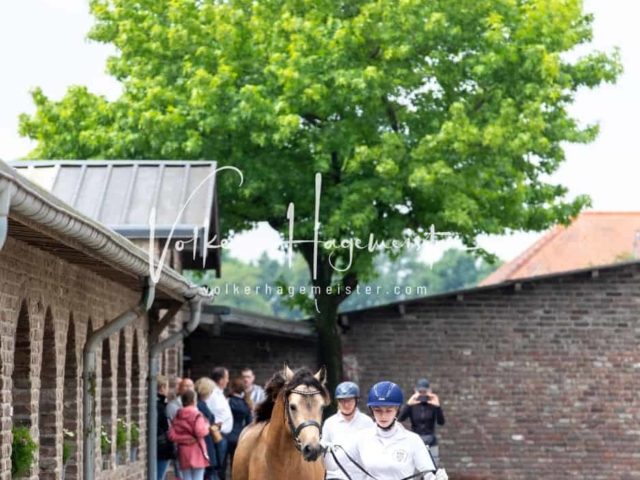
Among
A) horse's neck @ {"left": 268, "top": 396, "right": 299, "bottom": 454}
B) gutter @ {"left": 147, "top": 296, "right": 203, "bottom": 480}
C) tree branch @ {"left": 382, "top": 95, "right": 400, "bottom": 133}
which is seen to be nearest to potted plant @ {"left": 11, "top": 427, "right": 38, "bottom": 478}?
horse's neck @ {"left": 268, "top": 396, "right": 299, "bottom": 454}

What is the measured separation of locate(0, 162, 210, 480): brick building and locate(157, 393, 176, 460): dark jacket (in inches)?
19.1

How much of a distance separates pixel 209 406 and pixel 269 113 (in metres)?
9.83

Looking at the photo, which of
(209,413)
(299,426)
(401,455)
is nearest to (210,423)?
(209,413)

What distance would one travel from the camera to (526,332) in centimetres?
2859

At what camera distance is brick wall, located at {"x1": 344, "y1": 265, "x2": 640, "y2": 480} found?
28234mm

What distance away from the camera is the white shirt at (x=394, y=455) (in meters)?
8.63

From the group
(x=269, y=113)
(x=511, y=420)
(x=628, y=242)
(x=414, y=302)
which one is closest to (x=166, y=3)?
(x=269, y=113)

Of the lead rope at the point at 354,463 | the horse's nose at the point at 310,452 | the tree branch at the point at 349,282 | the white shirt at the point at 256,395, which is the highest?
the tree branch at the point at 349,282

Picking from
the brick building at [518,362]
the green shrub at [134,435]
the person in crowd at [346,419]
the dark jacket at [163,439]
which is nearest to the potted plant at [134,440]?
the green shrub at [134,435]

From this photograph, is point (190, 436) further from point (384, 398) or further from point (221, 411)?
point (384, 398)

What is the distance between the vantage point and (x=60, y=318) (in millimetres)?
12344

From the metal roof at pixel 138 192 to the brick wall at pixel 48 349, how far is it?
534 centimetres

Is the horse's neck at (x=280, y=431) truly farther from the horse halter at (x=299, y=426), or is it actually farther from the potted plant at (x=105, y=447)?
the potted plant at (x=105, y=447)

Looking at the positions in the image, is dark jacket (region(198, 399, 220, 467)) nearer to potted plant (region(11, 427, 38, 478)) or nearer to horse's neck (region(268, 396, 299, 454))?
horse's neck (region(268, 396, 299, 454))
